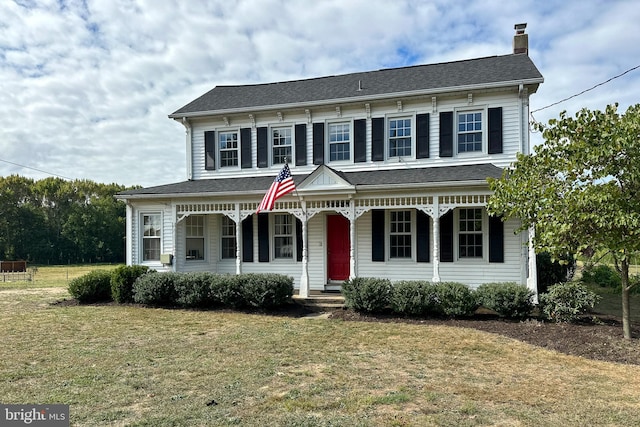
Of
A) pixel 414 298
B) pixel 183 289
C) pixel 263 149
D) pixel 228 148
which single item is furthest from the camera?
pixel 228 148

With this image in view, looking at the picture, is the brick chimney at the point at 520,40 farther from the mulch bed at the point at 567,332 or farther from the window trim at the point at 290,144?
the mulch bed at the point at 567,332

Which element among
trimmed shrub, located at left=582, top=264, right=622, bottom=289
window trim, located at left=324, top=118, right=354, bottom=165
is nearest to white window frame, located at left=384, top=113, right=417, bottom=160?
window trim, located at left=324, top=118, right=354, bottom=165

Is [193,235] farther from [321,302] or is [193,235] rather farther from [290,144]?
[321,302]

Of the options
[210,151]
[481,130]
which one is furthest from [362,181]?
[210,151]

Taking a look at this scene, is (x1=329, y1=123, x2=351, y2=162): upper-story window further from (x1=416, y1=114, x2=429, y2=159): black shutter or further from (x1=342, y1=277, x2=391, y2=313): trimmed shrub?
(x1=342, y1=277, x2=391, y2=313): trimmed shrub

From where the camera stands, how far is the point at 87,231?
47344 millimetres

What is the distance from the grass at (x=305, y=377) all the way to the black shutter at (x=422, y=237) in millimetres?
3282

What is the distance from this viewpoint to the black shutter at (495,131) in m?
12.3

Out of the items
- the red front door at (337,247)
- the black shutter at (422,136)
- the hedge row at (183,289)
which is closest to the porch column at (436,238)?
the black shutter at (422,136)

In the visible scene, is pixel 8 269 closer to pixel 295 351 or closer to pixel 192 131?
pixel 192 131

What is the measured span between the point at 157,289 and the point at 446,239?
7.95m

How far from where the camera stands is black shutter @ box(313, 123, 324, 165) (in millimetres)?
13898

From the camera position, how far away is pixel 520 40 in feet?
47.1

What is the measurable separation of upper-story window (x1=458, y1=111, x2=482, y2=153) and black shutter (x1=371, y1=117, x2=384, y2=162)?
2236mm
